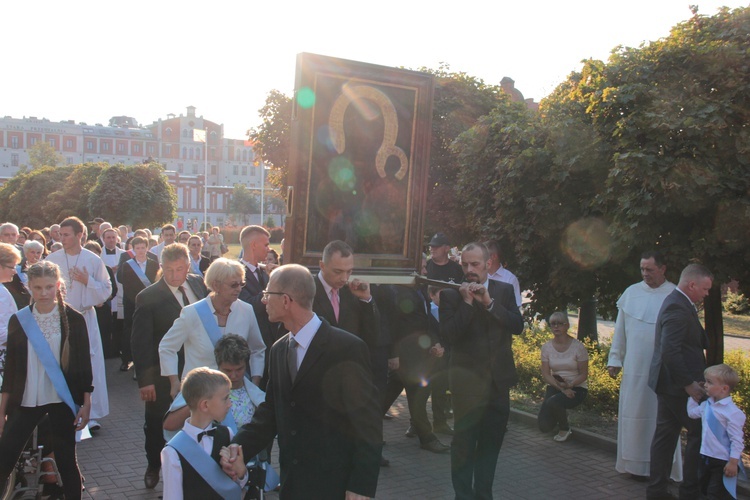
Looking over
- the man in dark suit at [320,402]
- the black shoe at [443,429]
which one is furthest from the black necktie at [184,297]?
the black shoe at [443,429]

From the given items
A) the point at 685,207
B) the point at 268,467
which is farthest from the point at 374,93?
the point at 685,207

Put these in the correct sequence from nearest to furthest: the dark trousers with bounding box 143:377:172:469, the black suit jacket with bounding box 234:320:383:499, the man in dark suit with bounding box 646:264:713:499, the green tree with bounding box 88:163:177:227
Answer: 1. the black suit jacket with bounding box 234:320:383:499
2. the man in dark suit with bounding box 646:264:713:499
3. the dark trousers with bounding box 143:377:172:469
4. the green tree with bounding box 88:163:177:227

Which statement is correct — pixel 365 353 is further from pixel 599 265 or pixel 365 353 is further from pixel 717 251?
pixel 599 265

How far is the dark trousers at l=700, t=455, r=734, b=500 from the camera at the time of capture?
224 inches

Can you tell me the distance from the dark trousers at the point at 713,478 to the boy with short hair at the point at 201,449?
383cm

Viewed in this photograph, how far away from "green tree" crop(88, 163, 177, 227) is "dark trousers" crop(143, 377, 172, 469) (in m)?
31.3

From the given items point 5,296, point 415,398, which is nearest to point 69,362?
point 5,296

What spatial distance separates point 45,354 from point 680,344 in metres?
5.00

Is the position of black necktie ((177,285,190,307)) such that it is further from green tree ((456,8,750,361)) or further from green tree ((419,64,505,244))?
green tree ((419,64,505,244))

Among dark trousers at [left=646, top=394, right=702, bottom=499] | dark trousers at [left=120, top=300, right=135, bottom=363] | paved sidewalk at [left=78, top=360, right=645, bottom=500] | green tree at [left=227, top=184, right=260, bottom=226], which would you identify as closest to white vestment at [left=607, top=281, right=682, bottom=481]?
paved sidewalk at [left=78, top=360, right=645, bottom=500]

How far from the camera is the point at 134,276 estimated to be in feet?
34.4

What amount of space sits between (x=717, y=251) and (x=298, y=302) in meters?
5.21

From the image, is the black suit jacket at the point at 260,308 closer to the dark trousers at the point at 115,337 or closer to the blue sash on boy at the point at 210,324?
the blue sash on boy at the point at 210,324

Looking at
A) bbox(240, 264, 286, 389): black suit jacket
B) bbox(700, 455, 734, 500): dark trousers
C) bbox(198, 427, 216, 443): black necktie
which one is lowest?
bbox(700, 455, 734, 500): dark trousers
